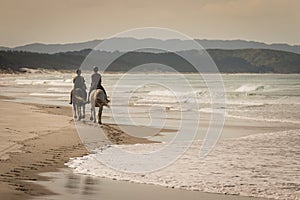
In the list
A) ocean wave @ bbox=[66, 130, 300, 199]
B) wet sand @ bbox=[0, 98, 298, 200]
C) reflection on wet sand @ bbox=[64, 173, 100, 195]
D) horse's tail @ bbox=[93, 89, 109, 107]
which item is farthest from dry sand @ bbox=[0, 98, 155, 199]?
horse's tail @ bbox=[93, 89, 109, 107]

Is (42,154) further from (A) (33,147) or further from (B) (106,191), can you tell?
(B) (106,191)

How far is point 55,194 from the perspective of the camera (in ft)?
29.0

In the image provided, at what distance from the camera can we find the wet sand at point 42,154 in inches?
360

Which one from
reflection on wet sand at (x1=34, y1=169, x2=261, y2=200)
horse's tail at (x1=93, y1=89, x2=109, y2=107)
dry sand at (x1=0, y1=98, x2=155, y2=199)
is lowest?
reflection on wet sand at (x1=34, y1=169, x2=261, y2=200)

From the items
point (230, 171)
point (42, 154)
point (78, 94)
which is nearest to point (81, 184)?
point (230, 171)

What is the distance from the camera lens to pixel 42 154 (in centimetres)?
1304

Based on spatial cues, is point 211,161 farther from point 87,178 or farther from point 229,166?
point 87,178

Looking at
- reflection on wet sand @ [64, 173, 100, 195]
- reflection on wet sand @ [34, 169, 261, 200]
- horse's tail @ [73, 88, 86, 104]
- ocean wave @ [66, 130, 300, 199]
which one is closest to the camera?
reflection on wet sand @ [34, 169, 261, 200]

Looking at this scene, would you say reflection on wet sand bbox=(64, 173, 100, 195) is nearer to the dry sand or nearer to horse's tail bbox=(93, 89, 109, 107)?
the dry sand

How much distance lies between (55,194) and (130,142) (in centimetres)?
758

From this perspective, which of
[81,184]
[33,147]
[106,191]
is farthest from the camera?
[33,147]

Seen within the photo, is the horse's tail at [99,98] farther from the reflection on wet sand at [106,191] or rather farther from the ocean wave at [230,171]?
the reflection on wet sand at [106,191]

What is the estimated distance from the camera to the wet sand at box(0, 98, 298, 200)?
9141 millimetres

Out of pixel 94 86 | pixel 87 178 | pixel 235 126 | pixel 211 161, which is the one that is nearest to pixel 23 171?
pixel 87 178
